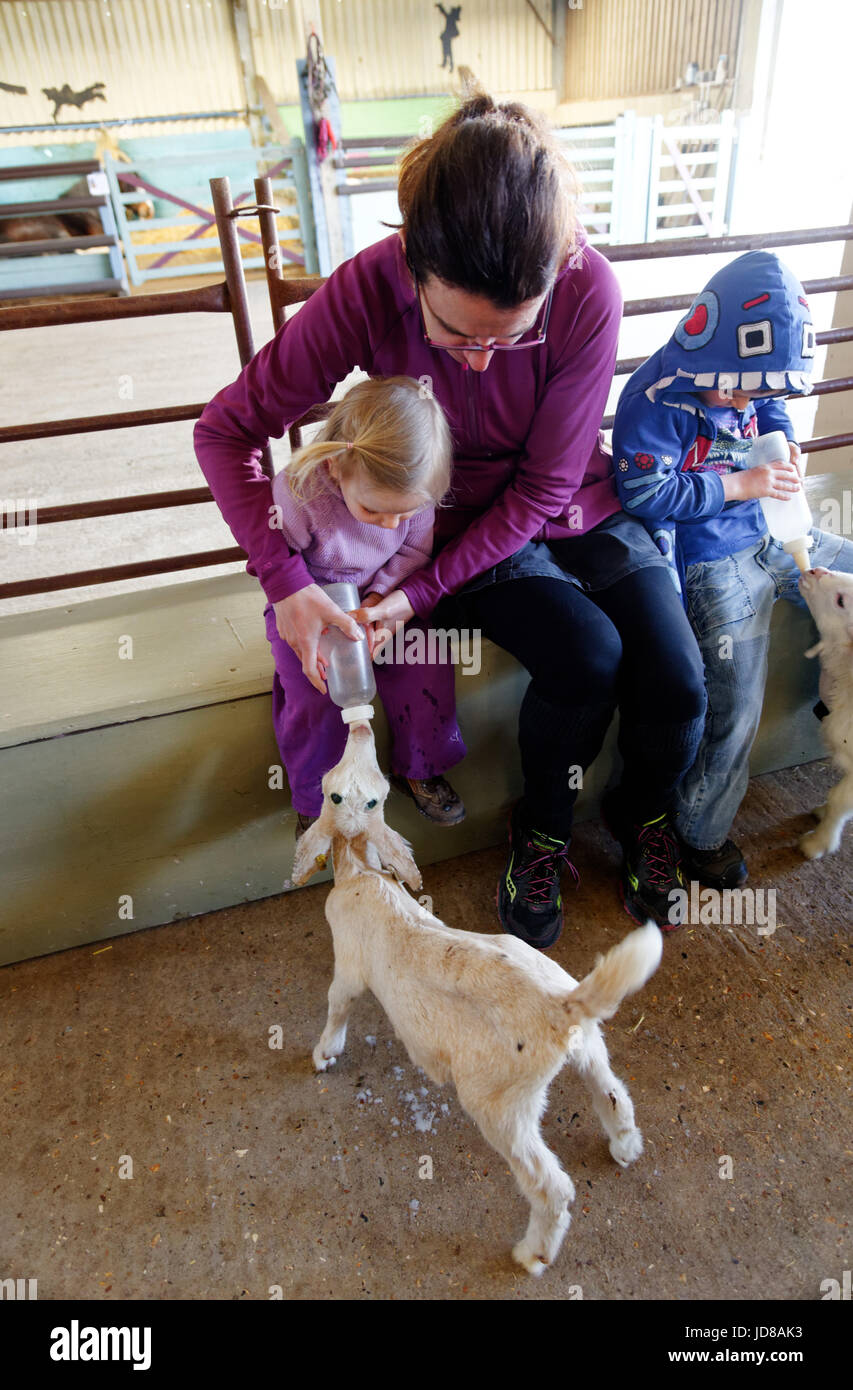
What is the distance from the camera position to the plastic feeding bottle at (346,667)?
1.49 metres

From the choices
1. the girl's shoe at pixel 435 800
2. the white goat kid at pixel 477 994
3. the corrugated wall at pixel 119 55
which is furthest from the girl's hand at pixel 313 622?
the corrugated wall at pixel 119 55

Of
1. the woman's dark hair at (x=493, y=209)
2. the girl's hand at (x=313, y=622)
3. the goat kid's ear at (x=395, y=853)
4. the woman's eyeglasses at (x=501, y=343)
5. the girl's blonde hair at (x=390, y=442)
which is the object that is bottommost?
the goat kid's ear at (x=395, y=853)

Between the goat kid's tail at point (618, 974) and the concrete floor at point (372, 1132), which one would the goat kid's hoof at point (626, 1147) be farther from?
the goat kid's tail at point (618, 974)

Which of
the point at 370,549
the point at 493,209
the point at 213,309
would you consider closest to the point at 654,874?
the point at 370,549

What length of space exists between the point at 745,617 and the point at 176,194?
10.2 m

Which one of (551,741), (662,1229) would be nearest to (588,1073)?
(662,1229)

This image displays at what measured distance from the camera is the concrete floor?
4.20 feet

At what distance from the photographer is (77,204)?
851cm

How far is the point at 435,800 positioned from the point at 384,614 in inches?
16.8

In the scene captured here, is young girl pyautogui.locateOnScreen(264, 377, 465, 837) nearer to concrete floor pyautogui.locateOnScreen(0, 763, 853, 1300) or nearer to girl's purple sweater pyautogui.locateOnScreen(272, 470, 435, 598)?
girl's purple sweater pyautogui.locateOnScreen(272, 470, 435, 598)

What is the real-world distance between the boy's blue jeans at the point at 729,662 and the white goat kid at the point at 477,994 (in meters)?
0.73

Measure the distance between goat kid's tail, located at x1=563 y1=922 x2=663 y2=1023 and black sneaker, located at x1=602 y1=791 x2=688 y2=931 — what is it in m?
0.76

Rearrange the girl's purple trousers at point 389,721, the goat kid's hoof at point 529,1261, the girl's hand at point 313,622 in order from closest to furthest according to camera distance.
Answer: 1. the goat kid's hoof at point 529,1261
2. the girl's hand at point 313,622
3. the girl's purple trousers at point 389,721

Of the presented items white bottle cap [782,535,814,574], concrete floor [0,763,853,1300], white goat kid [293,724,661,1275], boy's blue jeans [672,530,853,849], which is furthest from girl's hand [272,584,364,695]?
white bottle cap [782,535,814,574]
